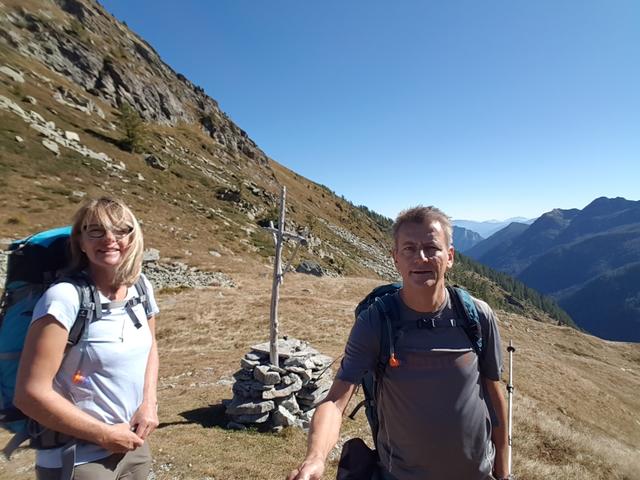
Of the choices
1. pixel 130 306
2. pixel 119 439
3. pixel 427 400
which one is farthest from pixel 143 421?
pixel 427 400

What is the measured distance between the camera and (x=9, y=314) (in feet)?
8.46

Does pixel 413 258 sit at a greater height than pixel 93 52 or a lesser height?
lesser

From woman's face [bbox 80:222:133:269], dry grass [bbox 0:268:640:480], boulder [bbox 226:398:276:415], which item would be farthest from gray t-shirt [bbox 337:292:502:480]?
boulder [bbox 226:398:276:415]

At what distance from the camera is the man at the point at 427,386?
2635 millimetres

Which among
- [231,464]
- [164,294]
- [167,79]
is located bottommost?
[231,464]

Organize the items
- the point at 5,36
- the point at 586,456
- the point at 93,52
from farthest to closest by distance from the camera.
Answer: the point at 93,52 → the point at 5,36 → the point at 586,456

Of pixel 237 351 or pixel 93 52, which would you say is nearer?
pixel 237 351

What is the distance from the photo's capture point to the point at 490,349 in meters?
2.90

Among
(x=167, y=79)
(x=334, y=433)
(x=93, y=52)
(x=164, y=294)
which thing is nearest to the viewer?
(x=334, y=433)

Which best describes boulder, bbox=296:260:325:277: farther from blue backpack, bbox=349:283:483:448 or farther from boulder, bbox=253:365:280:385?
blue backpack, bbox=349:283:483:448

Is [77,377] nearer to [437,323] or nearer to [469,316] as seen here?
[437,323]

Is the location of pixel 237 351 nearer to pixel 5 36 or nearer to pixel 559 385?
pixel 559 385

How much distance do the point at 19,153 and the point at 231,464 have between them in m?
41.6

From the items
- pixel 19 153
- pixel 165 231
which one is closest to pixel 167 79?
pixel 19 153
